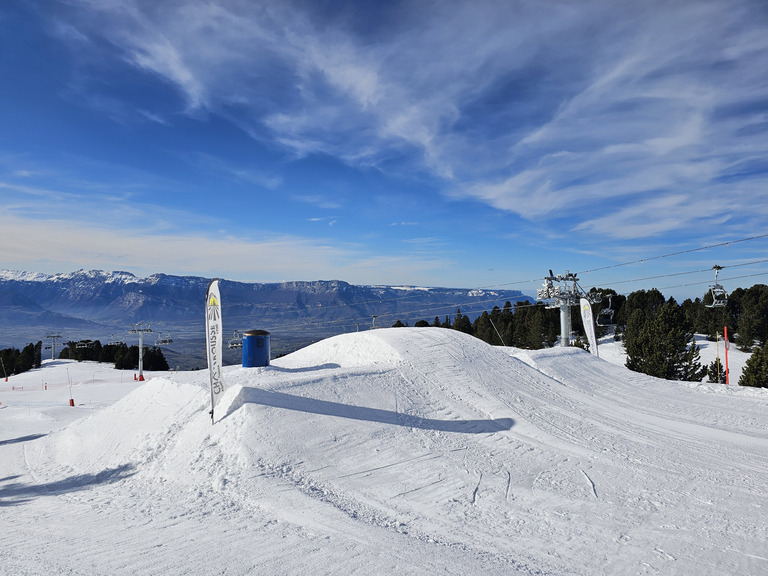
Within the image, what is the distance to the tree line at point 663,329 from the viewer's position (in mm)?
33219

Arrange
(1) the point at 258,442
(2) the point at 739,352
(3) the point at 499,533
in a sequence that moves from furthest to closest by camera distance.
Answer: (2) the point at 739,352 → (1) the point at 258,442 → (3) the point at 499,533

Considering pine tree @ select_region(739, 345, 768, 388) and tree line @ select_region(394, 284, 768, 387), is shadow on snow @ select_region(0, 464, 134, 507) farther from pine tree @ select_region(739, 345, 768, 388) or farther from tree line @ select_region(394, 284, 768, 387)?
pine tree @ select_region(739, 345, 768, 388)

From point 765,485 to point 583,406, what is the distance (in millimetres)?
7078

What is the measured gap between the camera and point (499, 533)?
798cm

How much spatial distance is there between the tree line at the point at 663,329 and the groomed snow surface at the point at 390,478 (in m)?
15.0

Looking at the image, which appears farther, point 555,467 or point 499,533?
point 555,467

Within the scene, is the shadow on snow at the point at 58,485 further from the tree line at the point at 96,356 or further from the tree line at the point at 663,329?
the tree line at the point at 96,356

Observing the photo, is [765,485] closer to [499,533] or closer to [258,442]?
[499,533]

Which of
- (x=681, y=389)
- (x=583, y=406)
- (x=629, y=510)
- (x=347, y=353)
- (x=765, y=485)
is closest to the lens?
(x=629, y=510)

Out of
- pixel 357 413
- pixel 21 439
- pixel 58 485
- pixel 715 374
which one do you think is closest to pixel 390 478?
pixel 357 413

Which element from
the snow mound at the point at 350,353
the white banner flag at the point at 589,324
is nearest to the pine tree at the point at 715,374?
the white banner flag at the point at 589,324

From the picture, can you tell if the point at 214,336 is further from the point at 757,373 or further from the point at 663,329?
the point at 757,373

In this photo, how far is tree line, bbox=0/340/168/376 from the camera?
58.4 m

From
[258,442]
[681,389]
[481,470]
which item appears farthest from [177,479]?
[681,389]
